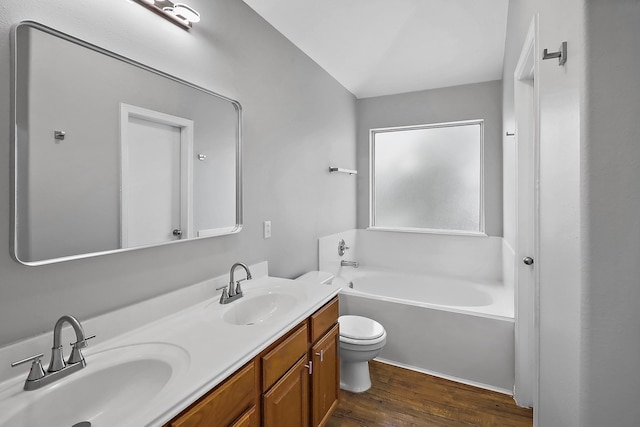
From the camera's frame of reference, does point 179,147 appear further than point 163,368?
Yes

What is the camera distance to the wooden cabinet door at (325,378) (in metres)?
1.58

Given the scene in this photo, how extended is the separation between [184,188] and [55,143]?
53 centimetres

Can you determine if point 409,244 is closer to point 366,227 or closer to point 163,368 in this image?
point 366,227

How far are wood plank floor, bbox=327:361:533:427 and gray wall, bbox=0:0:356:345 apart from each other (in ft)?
3.31

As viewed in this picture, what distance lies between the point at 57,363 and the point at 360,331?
68.1 inches

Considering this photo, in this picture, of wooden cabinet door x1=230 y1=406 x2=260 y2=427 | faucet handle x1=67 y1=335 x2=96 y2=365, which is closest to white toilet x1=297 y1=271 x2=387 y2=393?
wooden cabinet door x1=230 y1=406 x2=260 y2=427

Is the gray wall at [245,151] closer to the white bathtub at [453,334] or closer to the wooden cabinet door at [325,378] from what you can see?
the wooden cabinet door at [325,378]

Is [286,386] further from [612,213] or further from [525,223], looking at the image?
[525,223]

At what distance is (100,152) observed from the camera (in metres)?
1.15

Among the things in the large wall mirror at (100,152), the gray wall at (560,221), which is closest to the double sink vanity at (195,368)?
the large wall mirror at (100,152)

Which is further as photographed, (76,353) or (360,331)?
(360,331)

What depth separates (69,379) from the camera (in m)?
0.90

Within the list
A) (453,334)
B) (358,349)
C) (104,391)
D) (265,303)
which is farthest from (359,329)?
(104,391)

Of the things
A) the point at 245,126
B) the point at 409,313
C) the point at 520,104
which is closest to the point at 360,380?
the point at 409,313
